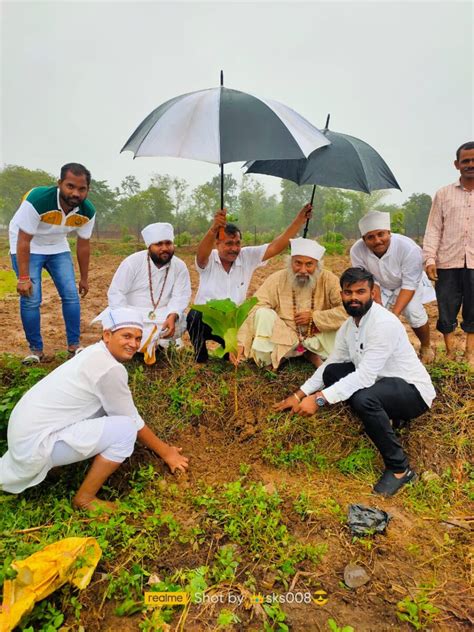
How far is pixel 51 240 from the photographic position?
4.35 m

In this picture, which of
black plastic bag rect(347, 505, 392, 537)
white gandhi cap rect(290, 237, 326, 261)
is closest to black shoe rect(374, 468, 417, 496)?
black plastic bag rect(347, 505, 392, 537)

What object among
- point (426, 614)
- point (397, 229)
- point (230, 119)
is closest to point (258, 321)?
point (230, 119)

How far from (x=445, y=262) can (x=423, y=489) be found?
2.19 metres

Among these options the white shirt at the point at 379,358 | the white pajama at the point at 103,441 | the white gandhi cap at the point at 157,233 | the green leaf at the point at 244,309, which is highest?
the white gandhi cap at the point at 157,233

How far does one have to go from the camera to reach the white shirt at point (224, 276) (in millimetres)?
4340

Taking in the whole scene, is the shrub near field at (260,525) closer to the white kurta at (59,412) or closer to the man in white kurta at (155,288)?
the white kurta at (59,412)

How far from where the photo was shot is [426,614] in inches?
78.4

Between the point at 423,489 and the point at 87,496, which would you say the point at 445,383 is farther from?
the point at 87,496

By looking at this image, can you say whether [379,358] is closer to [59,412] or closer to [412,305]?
[412,305]

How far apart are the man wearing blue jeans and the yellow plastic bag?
2.74 metres

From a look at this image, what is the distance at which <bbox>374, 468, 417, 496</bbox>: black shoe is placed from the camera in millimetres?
2824

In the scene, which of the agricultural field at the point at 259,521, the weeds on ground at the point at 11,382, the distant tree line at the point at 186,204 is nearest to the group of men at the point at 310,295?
the agricultural field at the point at 259,521

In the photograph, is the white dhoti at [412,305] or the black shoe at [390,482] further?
the white dhoti at [412,305]

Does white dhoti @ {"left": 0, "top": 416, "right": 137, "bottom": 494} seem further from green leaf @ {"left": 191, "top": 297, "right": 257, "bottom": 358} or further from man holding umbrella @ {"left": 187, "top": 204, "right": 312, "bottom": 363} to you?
man holding umbrella @ {"left": 187, "top": 204, "right": 312, "bottom": 363}
